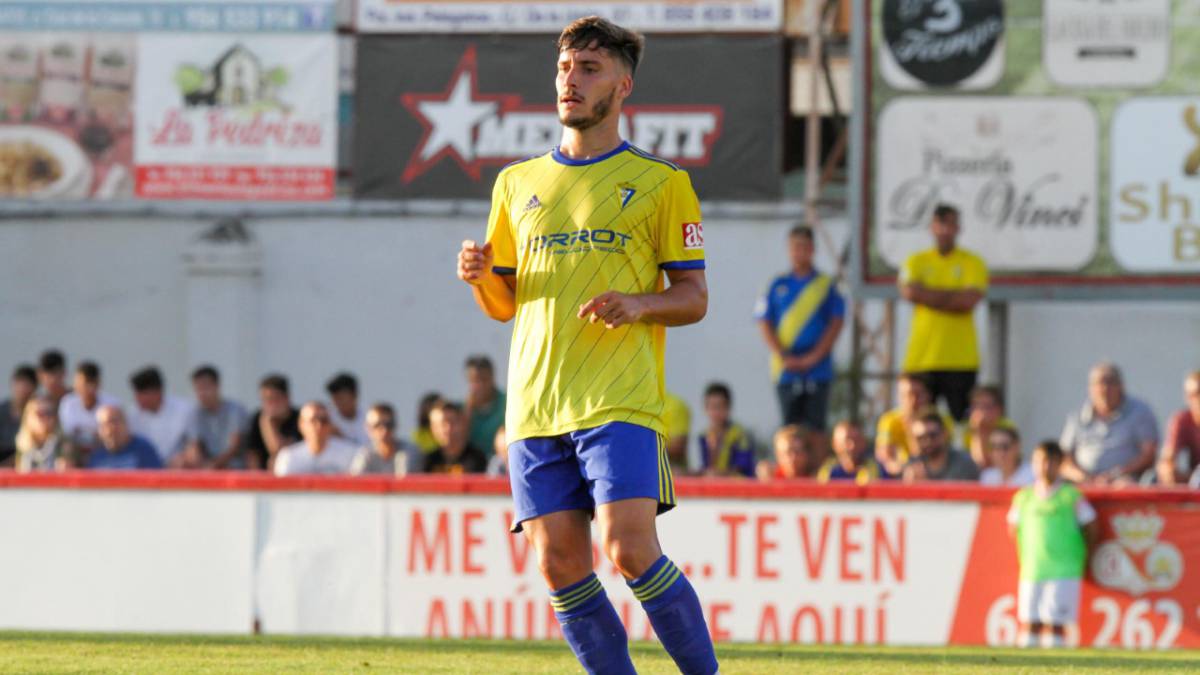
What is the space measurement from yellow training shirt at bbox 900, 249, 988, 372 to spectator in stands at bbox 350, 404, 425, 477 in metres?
3.75

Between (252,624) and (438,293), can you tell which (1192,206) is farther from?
(438,293)

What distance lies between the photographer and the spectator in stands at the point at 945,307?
1491 centimetres

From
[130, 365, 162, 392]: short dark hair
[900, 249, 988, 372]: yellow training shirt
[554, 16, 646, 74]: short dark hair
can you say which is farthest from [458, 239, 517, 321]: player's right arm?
[130, 365, 162, 392]: short dark hair

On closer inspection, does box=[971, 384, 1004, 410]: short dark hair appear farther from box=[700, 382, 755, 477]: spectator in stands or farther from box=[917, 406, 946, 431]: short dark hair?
box=[700, 382, 755, 477]: spectator in stands

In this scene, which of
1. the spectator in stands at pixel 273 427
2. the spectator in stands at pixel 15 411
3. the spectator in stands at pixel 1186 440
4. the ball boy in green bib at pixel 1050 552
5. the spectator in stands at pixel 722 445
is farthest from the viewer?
the spectator in stands at pixel 15 411

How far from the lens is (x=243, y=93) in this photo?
1942 centimetres

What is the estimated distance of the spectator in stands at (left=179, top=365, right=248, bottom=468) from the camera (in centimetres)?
1530

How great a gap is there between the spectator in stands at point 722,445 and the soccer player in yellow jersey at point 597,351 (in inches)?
308

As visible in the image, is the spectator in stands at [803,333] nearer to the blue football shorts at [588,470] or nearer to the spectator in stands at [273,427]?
the spectator in stands at [273,427]

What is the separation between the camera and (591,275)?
20.6ft

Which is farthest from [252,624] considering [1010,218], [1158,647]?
[1010,218]

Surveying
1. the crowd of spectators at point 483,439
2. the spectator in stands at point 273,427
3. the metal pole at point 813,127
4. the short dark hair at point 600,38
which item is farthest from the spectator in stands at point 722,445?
the short dark hair at point 600,38

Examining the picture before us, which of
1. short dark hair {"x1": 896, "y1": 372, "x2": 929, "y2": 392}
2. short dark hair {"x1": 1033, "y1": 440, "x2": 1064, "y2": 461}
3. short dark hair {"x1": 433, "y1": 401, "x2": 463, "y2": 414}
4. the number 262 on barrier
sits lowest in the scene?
the number 262 on barrier

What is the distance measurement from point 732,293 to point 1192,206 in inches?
273
